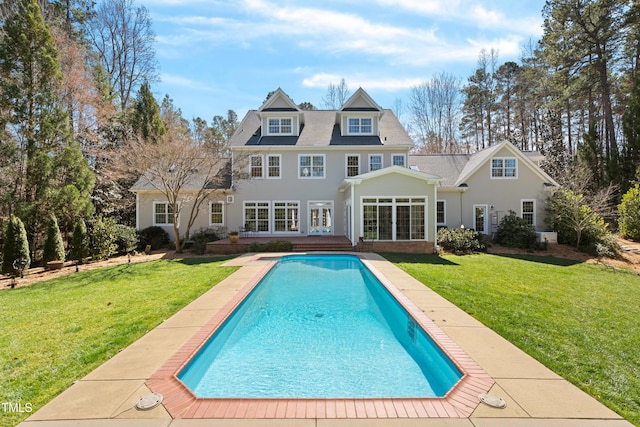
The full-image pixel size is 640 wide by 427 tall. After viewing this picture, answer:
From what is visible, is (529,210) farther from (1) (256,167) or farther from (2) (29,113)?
(2) (29,113)

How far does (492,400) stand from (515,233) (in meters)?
17.3

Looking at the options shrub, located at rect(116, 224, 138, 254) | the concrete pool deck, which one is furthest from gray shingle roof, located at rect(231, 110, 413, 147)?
the concrete pool deck

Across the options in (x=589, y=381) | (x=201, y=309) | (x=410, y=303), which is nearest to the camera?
(x=589, y=381)

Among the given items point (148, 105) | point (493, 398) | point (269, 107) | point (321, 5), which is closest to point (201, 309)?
point (493, 398)

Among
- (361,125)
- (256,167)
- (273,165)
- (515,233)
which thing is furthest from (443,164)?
(256,167)

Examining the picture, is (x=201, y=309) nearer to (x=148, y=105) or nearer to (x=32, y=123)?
(x=32, y=123)

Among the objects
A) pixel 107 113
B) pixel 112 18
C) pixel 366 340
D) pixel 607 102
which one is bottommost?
pixel 366 340

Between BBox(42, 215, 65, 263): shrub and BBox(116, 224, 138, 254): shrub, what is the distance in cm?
288

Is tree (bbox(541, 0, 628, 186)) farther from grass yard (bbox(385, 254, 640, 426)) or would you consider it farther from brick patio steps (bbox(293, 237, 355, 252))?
brick patio steps (bbox(293, 237, 355, 252))

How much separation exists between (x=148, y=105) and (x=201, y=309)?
2412cm

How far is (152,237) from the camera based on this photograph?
18969mm

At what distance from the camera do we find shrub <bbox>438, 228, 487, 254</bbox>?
1658 centimetres

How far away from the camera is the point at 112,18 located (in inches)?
1057

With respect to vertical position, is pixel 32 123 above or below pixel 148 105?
below
